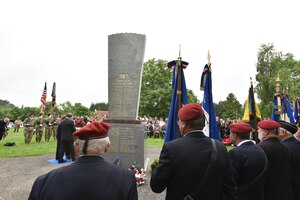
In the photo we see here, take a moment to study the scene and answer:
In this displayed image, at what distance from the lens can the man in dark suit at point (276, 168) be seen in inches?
148

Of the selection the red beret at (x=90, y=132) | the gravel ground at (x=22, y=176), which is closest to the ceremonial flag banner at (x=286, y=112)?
the gravel ground at (x=22, y=176)

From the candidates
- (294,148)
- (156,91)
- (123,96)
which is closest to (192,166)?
(294,148)

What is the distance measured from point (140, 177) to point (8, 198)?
336 cm

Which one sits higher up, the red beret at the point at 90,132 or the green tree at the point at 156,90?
the green tree at the point at 156,90

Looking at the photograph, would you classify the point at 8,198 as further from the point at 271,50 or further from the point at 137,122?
the point at 271,50

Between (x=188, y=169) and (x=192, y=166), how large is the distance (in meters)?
0.05

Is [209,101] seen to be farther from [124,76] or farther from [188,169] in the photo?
[188,169]

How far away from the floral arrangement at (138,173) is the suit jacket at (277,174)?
4.13m

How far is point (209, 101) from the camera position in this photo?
6082 millimetres

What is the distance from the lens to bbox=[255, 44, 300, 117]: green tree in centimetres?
3659

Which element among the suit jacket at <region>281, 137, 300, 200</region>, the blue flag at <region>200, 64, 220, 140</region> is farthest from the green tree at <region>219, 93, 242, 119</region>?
the suit jacket at <region>281, 137, 300, 200</region>

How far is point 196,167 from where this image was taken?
2559 millimetres

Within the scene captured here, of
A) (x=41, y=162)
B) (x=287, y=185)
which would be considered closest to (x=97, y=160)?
(x=287, y=185)

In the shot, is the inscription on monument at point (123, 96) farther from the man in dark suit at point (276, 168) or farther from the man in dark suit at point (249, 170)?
the man in dark suit at point (249, 170)
